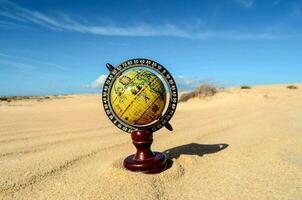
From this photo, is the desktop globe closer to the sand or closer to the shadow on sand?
the sand

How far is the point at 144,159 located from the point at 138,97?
2.30ft

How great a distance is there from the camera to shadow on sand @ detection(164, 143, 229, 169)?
14.0 feet

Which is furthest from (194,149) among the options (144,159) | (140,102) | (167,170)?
(140,102)

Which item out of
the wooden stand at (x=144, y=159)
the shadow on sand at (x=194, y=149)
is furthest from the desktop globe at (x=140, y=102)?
the shadow on sand at (x=194, y=149)

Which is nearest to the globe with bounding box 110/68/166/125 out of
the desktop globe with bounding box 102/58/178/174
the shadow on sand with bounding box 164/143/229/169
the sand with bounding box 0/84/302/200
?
the desktop globe with bounding box 102/58/178/174

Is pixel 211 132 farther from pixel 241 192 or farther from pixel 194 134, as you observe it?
pixel 241 192

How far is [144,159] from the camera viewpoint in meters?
3.46

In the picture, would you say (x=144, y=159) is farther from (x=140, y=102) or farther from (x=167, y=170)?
(x=140, y=102)

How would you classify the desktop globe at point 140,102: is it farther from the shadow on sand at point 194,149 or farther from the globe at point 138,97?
the shadow on sand at point 194,149

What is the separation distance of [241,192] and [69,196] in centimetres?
161

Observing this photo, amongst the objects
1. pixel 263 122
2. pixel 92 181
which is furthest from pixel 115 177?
pixel 263 122

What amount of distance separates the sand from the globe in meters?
0.62

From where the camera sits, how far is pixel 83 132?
6.09 meters

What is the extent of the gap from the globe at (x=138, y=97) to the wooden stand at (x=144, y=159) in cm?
15
